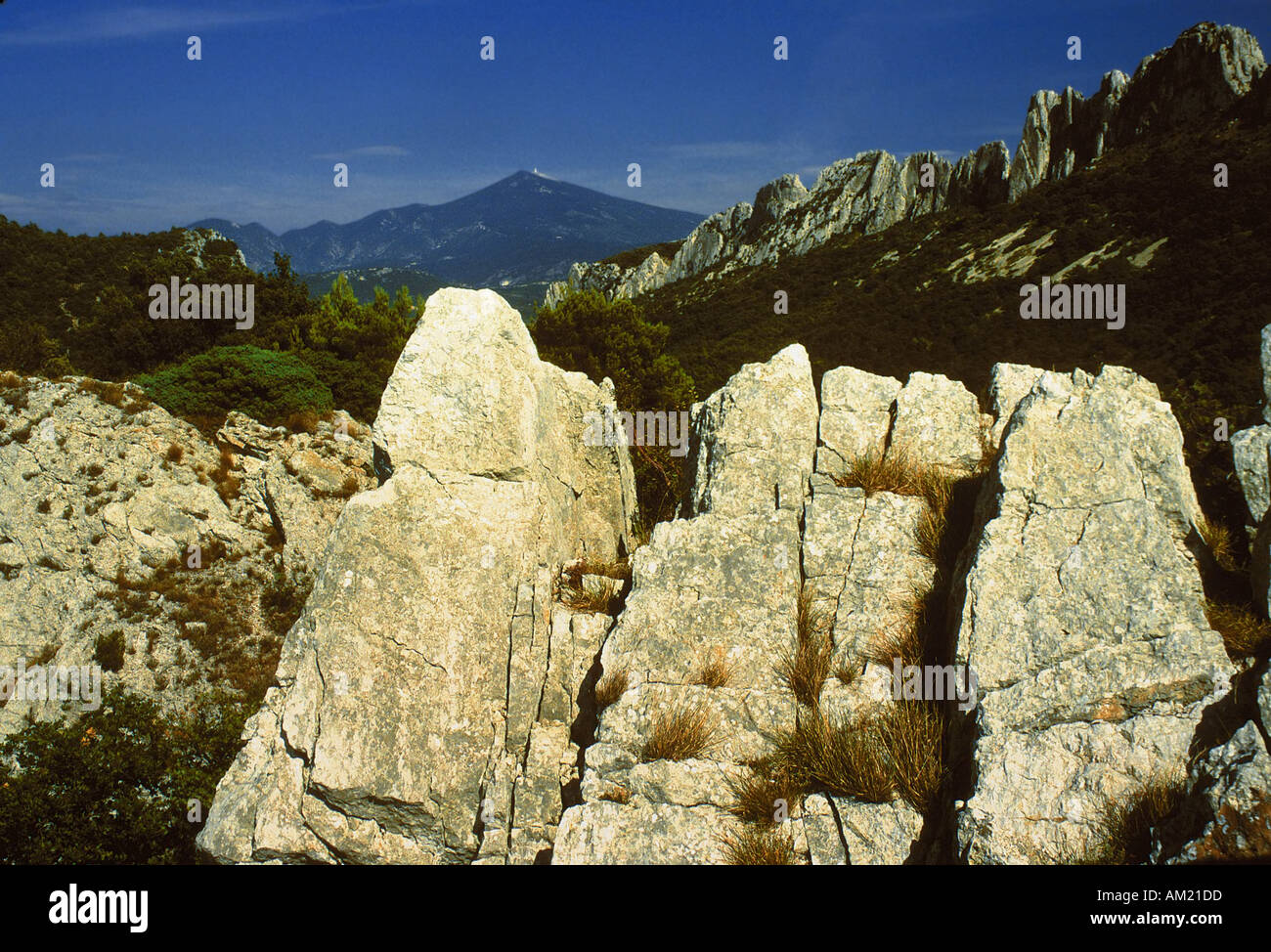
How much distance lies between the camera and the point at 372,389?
83.1 ft

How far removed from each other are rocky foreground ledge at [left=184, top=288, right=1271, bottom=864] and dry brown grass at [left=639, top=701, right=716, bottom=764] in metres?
0.02

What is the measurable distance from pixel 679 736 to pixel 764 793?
77 cm

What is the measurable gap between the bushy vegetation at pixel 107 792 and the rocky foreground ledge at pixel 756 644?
4.90 metres

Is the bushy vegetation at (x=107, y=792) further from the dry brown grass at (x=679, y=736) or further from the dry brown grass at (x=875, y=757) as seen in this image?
the dry brown grass at (x=875, y=757)

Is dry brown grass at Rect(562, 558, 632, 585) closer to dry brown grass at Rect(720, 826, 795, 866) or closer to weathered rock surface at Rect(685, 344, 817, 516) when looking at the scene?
weathered rock surface at Rect(685, 344, 817, 516)

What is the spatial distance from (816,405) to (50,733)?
38.3 feet

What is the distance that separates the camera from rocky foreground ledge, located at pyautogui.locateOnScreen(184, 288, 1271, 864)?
16.1ft

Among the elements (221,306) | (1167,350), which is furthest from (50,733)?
(1167,350)

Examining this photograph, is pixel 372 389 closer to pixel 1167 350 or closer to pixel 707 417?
pixel 707 417

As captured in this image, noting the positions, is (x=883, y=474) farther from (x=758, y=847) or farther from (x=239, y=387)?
(x=239, y=387)

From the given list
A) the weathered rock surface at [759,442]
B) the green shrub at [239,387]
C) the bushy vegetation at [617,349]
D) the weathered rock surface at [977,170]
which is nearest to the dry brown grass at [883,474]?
the weathered rock surface at [759,442]

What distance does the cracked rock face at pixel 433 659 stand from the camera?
6117 mm

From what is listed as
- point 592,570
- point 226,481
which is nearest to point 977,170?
point 226,481
